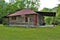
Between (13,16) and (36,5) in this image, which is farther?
(36,5)

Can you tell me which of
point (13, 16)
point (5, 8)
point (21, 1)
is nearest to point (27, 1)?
point (21, 1)

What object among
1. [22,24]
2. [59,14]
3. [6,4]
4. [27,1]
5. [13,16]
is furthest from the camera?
[6,4]

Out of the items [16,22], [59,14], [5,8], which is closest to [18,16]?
[16,22]

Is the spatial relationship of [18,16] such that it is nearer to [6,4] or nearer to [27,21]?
[27,21]

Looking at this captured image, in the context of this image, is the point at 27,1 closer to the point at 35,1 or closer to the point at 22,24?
the point at 35,1

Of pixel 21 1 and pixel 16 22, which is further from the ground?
pixel 21 1

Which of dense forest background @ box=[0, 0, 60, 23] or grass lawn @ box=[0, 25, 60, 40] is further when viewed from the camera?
dense forest background @ box=[0, 0, 60, 23]

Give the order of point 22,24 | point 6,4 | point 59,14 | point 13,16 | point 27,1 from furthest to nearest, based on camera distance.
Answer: point 6,4, point 27,1, point 59,14, point 13,16, point 22,24

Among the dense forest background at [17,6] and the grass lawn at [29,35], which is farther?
the dense forest background at [17,6]

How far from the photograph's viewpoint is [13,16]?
43156 mm

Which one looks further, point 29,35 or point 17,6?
point 17,6

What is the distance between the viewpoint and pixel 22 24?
3956 centimetres

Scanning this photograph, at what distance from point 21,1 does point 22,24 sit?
79.5 feet

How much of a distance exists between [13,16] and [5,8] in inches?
908
